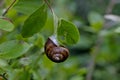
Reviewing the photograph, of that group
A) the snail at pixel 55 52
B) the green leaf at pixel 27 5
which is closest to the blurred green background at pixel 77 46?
the green leaf at pixel 27 5

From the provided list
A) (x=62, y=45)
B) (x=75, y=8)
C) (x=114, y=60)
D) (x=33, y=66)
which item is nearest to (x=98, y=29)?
(x=114, y=60)

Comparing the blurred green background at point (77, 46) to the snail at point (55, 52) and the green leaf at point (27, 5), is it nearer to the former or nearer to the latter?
the green leaf at point (27, 5)

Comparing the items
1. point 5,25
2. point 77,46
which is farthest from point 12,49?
point 77,46

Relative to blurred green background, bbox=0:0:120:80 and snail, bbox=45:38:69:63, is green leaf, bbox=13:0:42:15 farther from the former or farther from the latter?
snail, bbox=45:38:69:63

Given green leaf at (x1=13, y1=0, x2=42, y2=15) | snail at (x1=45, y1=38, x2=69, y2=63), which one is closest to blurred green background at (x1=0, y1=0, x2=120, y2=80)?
green leaf at (x1=13, y1=0, x2=42, y2=15)

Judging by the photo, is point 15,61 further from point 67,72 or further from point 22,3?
point 67,72

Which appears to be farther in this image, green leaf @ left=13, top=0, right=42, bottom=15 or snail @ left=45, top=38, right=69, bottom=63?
green leaf @ left=13, top=0, right=42, bottom=15

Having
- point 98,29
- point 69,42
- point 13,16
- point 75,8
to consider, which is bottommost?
point 75,8
